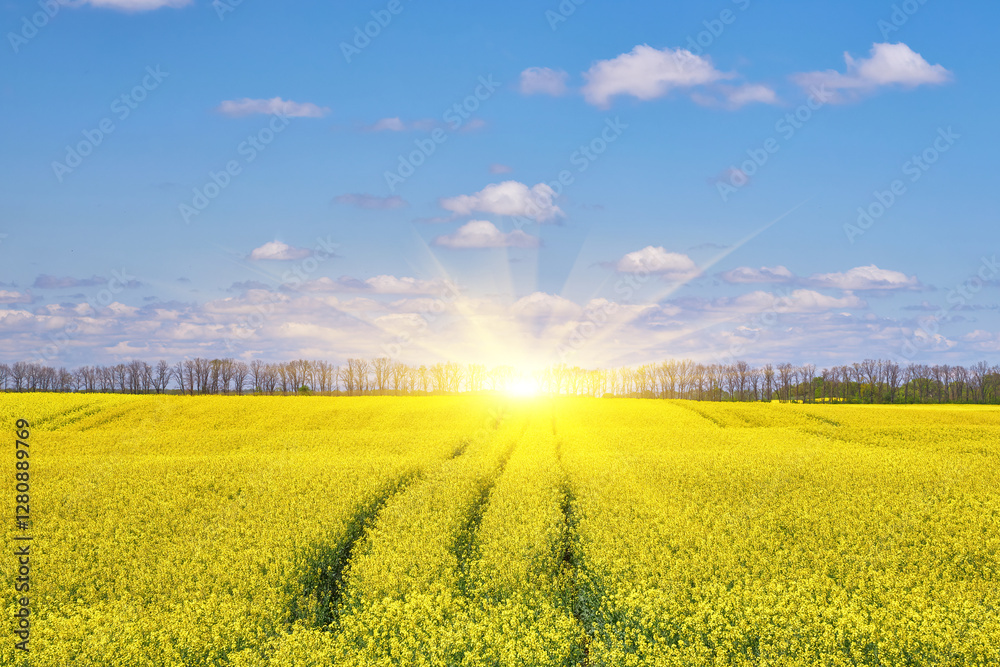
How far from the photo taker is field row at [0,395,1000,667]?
13.1 m

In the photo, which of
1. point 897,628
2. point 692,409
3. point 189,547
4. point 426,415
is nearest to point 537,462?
point 189,547

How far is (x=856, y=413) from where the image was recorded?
61.5m

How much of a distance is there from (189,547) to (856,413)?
201ft

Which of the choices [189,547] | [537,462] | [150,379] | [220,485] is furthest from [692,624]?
[150,379]

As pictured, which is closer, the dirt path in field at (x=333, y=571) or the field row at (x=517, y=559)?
the field row at (x=517, y=559)

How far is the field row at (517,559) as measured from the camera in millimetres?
13062

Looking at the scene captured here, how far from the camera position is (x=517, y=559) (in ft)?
57.4

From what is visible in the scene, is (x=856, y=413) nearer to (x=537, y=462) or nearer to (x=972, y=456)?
(x=972, y=456)

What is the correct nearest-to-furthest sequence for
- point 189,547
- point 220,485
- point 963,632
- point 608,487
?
point 963,632 < point 189,547 < point 608,487 < point 220,485

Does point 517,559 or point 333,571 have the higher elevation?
point 517,559

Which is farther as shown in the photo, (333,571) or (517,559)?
(333,571)

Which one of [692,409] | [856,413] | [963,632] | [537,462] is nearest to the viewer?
[963,632]

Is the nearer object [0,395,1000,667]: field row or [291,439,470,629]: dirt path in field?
[0,395,1000,667]: field row

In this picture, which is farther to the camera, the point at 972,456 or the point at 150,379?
the point at 150,379
